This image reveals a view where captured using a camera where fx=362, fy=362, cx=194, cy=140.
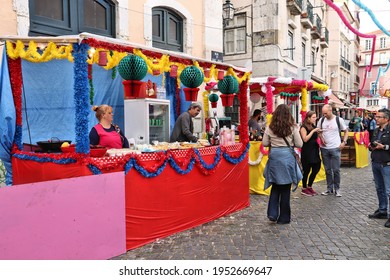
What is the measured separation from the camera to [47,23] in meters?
6.90

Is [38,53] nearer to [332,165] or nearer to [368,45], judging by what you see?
[332,165]

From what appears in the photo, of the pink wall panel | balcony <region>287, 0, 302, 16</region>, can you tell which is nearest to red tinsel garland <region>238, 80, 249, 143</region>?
the pink wall panel

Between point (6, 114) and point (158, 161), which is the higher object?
point (6, 114)

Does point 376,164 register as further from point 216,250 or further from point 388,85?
point 388,85

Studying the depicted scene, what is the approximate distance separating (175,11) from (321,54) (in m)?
20.4

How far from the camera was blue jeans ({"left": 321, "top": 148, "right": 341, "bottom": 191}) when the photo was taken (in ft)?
24.2

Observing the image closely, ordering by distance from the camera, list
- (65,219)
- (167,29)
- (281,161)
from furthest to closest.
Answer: (167,29), (281,161), (65,219)

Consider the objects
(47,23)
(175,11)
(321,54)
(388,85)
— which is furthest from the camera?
(388,85)

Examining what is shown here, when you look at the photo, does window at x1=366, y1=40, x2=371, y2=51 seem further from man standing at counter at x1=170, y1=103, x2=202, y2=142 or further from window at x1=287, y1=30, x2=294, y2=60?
man standing at counter at x1=170, y1=103, x2=202, y2=142

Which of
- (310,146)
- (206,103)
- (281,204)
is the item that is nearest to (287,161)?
(281,204)

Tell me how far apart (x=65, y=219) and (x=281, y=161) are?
3172 millimetres

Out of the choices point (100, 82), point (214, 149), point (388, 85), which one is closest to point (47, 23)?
point (100, 82)

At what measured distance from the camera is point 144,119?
7676 millimetres

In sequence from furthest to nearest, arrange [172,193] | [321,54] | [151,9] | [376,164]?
1. [321,54]
2. [151,9]
3. [376,164]
4. [172,193]
